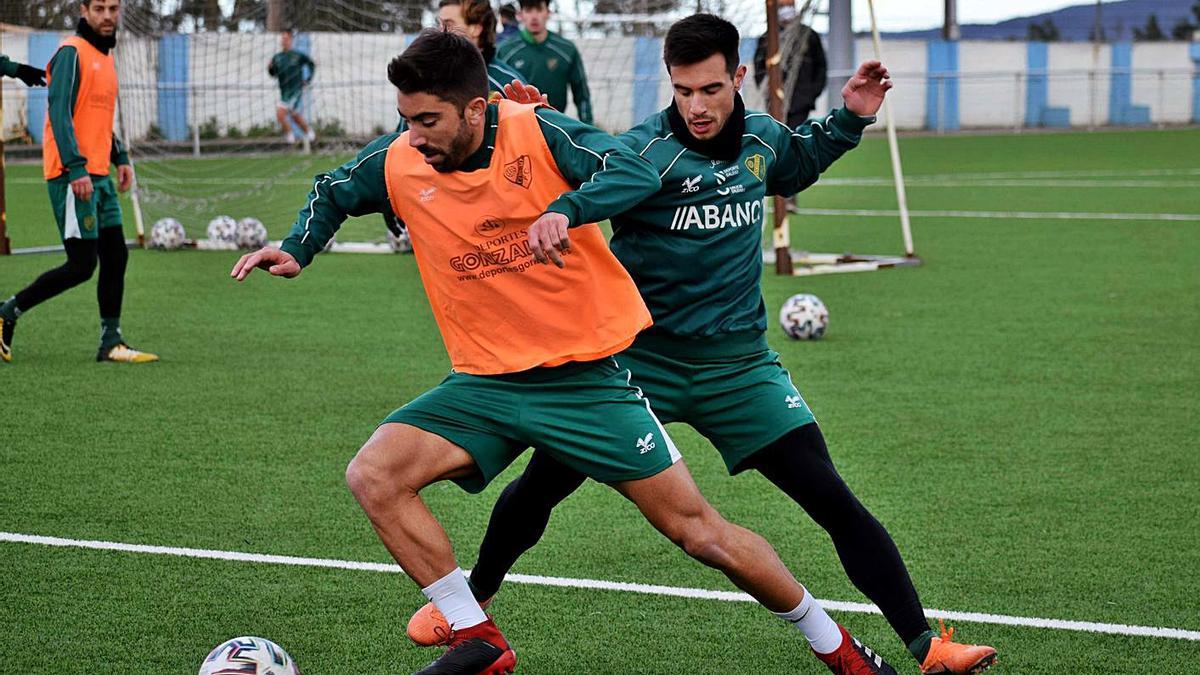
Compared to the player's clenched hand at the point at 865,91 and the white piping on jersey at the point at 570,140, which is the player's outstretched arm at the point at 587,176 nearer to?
the white piping on jersey at the point at 570,140

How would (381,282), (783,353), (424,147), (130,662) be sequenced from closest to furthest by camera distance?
(424,147) < (130,662) < (783,353) < (381,282)

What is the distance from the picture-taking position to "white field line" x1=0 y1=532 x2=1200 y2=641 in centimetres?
451

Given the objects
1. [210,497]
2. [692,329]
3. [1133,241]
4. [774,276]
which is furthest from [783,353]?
[1133,241]

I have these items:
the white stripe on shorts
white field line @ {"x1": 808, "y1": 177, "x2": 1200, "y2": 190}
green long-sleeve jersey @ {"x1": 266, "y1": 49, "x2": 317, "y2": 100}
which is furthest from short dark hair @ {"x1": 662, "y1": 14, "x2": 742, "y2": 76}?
white field line @ {"x1": 808, "y1": 177, "x2": 1200, "y2": 190}

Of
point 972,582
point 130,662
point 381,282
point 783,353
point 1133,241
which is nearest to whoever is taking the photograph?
point 130,662

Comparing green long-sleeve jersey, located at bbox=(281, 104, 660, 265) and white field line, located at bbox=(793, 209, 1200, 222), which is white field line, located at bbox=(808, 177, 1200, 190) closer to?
white field line, located at bbox=(793, 209, 1200, 222)

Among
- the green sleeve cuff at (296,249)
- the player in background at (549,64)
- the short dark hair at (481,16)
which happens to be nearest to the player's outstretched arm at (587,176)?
the green sleeve cuff at (296,249)

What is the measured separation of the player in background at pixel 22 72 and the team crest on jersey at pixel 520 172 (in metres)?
6.26

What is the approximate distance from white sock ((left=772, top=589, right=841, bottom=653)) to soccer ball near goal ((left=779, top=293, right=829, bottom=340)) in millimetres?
6091

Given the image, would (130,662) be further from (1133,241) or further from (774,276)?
(1133,241)

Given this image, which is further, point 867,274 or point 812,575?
point 867,274

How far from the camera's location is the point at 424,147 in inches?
154

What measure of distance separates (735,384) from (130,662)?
1.90 meters

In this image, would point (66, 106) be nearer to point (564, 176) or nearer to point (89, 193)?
point (89, 193)
